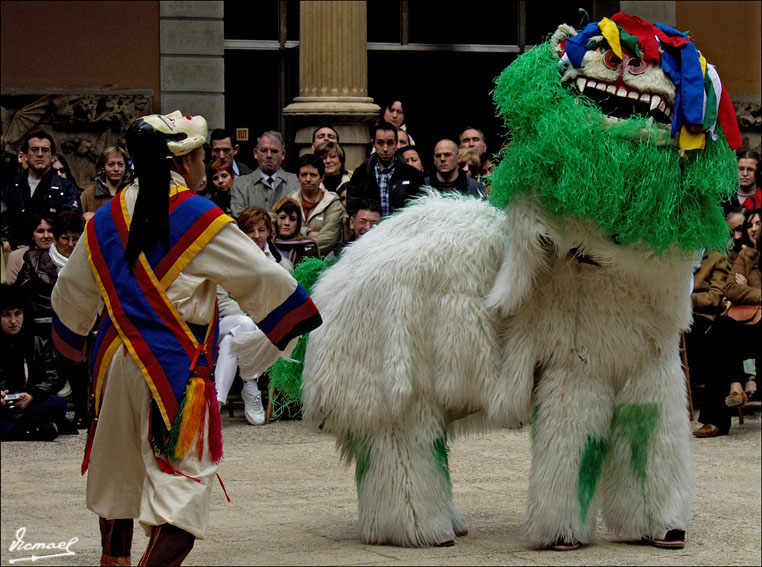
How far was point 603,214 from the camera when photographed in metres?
5.82

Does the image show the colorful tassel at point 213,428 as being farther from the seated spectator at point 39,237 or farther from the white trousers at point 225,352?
the seated spectator at point 39,237

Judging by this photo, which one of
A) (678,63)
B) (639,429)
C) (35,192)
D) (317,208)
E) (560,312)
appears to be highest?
(678,63)

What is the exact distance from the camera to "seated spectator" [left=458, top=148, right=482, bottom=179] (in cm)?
1162

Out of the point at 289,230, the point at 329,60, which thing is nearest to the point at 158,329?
the point at 289,230

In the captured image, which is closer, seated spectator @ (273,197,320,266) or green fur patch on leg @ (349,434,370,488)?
green fur patch on leg @ (349,434,370,488)

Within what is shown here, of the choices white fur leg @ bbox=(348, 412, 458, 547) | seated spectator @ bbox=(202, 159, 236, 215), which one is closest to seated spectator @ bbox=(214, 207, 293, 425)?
seated spectator @ bbox=(202, 159, 236, 215)

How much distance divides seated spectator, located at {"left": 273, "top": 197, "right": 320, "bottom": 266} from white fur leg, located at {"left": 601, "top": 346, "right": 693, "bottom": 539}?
4679 millimetres

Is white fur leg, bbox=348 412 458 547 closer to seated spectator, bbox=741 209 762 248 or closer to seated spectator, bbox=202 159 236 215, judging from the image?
seated spectator, bbox=741 209 762 248

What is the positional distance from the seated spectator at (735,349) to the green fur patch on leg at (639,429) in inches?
157

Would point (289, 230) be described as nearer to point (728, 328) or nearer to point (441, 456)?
point (728, 328)

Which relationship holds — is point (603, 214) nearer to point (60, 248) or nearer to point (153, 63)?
point (60, 248)

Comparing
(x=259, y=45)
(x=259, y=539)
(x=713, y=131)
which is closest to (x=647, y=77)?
(x=713, y=131)

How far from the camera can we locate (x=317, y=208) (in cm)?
1104

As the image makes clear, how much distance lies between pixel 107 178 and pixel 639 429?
592cm
